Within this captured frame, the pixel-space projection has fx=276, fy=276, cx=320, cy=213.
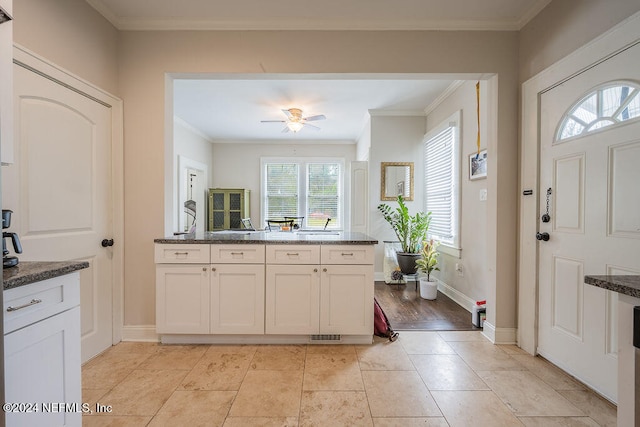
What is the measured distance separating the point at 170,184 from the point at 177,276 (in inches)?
33.0

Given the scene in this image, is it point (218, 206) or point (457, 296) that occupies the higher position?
point (218, 206)

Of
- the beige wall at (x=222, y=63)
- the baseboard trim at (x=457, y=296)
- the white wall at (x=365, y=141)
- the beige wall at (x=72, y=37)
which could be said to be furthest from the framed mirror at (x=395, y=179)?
the beige wall at (x=72, y=37)

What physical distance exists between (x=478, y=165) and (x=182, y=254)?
123 inches

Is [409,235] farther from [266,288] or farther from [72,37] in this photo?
[72,37]

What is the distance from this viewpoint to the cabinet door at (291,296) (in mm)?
2295

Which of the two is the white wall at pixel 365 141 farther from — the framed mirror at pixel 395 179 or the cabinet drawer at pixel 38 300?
the cabinet drawer at pixel 38 300

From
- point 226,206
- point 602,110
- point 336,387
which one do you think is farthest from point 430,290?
point 226,206

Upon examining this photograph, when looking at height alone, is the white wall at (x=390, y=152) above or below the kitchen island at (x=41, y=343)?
above

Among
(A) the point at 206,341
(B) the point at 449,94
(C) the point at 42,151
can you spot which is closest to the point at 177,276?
(A) the point at 206,341

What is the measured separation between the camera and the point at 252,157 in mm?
6445

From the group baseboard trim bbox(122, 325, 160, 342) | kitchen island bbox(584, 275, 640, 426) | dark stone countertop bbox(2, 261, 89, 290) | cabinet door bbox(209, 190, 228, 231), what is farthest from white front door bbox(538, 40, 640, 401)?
cabinet door bbox(209, 190, 228, 231)

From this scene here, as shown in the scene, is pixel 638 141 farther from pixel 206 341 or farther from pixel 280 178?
pixel 280 178

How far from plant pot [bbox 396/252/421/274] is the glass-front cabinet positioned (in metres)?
3.55

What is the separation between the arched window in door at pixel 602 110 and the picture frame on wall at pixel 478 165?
3.06 feet
